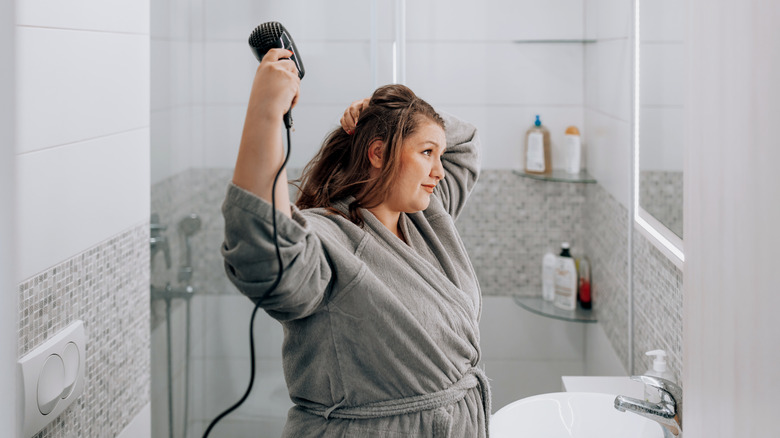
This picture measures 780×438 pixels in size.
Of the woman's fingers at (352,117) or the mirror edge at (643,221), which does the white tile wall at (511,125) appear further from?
the woman's fingers at (352,117)

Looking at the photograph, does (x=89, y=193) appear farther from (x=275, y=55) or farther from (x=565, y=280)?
(x=565, y=280)

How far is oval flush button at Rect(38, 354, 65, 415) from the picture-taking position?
1024mm

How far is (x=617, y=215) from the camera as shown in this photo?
2.01 m

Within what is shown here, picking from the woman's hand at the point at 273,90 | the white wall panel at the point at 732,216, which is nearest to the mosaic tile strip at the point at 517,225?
the woman's hand at the point at 273,90

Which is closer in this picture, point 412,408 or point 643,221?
point 412,408

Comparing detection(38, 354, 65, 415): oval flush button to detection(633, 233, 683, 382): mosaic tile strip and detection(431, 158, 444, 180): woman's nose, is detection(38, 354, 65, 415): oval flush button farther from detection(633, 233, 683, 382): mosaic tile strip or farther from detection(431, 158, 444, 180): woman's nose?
detection(633, 233, 683, 382): mosaic tile strip

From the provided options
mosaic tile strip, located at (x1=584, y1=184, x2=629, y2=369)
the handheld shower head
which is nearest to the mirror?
mosaic tile strip, located at (x1=584, y1=184, x2=629, y2=369)

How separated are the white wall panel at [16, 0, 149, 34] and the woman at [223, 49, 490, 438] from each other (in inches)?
14.8

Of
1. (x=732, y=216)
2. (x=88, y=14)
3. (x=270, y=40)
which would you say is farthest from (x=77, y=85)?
(x=732, y=216)

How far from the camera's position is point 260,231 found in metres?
0.83

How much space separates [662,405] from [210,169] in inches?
41.3

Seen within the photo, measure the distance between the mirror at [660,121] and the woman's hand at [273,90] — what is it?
90 centimetres

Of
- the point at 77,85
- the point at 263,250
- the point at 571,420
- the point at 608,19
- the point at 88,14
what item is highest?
the point at 608,19

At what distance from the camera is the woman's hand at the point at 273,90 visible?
0.83m
